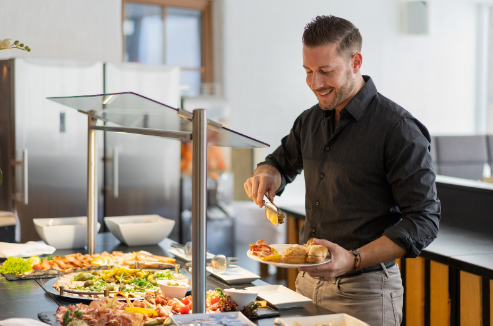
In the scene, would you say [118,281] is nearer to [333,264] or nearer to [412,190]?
[333,264]

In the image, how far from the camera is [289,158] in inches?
75.9

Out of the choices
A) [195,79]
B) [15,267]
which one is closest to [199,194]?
[15,267]

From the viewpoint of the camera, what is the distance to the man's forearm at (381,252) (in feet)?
4.52

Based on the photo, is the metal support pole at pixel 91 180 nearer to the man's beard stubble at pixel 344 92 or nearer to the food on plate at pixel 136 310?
the food on plate at pixel 136 310

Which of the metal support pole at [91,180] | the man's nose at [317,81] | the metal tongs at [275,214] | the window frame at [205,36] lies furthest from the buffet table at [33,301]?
the window frame at [205,36]

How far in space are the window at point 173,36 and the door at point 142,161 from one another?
3.01 feet

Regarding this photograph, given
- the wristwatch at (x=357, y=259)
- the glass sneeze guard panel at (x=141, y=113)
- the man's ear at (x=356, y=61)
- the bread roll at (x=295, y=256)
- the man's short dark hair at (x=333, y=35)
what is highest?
the man's short dark hair at (x=333, y=35)

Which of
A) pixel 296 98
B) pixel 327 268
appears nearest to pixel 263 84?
pixel 296 98

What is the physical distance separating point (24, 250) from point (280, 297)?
1.12 meters

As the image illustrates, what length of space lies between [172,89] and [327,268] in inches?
116

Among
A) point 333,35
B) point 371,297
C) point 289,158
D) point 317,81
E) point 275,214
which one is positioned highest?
point 333,35

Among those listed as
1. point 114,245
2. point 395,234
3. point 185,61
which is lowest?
point 114,245

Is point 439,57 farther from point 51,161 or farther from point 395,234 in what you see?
point 395,234

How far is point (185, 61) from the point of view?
5.10 metres
